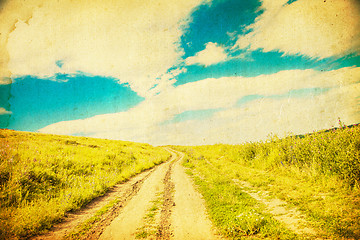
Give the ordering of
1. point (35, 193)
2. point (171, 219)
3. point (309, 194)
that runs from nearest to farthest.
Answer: point (171, 219) → point (309, 194) → point (35, 193)

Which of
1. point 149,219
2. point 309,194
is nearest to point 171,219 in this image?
point 149,219

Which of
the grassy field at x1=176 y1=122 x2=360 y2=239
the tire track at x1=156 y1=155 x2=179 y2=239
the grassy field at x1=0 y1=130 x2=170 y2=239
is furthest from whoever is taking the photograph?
the grassy field at x1=0 y1=130 x2=170 y2=239

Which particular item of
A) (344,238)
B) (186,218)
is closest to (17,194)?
(186,218)

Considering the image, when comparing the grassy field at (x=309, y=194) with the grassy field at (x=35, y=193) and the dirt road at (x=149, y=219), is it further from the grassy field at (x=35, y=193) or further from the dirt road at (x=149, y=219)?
the grassy field at (x=35, y=193)

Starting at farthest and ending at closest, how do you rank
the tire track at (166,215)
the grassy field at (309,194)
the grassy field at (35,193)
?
the grassy field at (35,193)
the tire track at (166,215)
the grassy field at (309,194)

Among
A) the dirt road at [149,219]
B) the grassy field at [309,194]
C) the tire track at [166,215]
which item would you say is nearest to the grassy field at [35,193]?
the dirt road at [149,219]

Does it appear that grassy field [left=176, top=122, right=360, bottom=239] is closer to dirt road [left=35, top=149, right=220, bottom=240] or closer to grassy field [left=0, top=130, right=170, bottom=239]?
dirt road [left=35, top=149, right=220, bottom=240]

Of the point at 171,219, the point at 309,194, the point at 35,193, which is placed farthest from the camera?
the point at 35,193

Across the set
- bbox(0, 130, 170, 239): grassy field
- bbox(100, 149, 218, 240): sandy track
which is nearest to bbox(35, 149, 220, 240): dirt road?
bbox(100, 149, 218, 240): sandy track

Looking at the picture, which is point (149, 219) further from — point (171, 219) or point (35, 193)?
point (35, 193)

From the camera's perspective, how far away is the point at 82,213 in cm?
589

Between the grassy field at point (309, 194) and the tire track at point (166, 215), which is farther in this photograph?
the tire track at point (166, 215)

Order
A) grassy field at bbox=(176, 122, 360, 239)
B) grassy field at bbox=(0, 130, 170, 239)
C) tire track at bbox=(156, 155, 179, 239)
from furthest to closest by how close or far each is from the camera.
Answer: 1. grassy field at bbox=(0, 130, 170, 239)
2. tire track at bbox=(156, 155, 179, 239)
3. grassy field at bbox=(176, 122, 360, 239)

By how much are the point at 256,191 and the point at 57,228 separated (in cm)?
747
